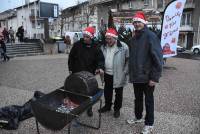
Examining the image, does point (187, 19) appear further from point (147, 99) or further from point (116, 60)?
point (147, 99)

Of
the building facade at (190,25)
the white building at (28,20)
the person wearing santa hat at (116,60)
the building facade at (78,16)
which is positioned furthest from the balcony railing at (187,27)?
the person wearing santa hat at (116,60)

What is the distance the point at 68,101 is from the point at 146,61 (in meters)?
1.46

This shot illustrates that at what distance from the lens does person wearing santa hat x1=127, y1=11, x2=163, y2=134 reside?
4.00 meters

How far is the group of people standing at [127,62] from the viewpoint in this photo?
407cm

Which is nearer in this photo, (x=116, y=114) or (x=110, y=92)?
(x=116, y=114)

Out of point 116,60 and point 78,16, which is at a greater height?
point 78,16

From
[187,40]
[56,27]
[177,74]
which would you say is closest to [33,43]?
[177,74]

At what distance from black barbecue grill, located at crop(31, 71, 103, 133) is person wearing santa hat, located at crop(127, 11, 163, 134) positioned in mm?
745

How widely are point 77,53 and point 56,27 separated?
62393 millimetres

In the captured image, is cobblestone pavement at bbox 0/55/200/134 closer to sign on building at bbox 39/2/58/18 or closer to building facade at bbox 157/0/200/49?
sign on building at bbox 39/2/58/18

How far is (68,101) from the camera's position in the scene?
13.8 ft

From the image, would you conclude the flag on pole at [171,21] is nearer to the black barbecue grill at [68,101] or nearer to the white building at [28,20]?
the black barbecue grill at [68,101]

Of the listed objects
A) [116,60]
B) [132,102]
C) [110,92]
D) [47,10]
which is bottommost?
[132,102]

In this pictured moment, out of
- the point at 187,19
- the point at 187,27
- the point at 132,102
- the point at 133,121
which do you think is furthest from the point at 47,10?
the point at 133,121
